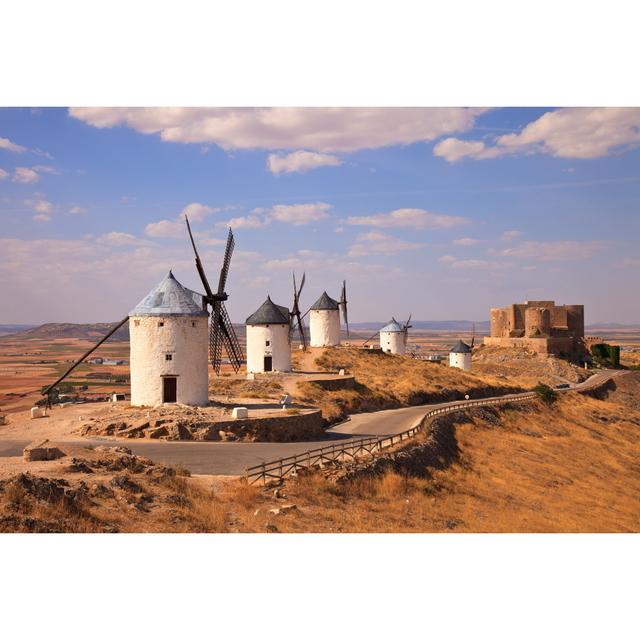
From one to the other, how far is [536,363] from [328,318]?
19353 mm

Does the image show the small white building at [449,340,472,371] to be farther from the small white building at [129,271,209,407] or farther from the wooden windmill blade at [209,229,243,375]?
the small white building at [129,271,209,407]

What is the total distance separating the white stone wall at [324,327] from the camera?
4262cm

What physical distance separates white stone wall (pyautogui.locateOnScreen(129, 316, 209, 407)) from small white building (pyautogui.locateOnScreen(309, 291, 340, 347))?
21.8m

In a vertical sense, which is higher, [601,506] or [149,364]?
[149,364]

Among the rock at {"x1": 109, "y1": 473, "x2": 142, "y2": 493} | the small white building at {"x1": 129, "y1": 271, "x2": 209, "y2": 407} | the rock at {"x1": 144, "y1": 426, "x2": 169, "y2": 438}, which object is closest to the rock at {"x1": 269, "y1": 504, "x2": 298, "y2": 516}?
the rock at {"x1": 109, "y1": 473, "x2": 142, "y2": 493}

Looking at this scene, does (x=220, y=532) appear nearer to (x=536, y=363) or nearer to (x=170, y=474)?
(x=170, y=474)

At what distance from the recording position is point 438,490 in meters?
17.0

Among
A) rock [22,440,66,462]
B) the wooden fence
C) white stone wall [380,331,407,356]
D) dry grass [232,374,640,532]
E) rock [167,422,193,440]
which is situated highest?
white stone wall [380,331,407,356]

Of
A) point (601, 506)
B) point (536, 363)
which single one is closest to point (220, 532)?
point (601, 506)

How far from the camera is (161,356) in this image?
20.8 m

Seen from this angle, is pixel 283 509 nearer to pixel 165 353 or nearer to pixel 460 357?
pixel 165 353

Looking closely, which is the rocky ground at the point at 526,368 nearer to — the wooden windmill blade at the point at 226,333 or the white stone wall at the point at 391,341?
the white stone wall at the point at 391,341

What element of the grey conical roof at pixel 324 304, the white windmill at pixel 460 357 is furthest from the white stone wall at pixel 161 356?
the white windmill at pixel 460 357

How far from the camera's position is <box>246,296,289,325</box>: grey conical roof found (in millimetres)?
32500
